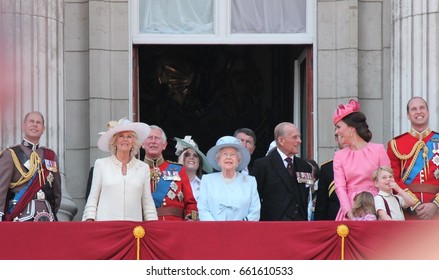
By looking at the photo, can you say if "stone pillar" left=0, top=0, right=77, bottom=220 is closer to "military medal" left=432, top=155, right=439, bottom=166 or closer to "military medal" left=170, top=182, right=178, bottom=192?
"military medal" left=170, top=182, right=178, bottom=192

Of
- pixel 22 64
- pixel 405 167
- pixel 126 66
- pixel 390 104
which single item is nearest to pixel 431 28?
pixel 390 104

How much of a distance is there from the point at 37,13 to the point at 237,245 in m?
4.30

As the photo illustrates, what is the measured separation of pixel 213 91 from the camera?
1958cm

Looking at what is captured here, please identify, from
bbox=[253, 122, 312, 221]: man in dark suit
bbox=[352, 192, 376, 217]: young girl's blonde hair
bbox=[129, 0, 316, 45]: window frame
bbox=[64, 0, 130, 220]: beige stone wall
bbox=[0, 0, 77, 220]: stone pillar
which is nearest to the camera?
bbox=[352, 192, 376, 217]: young girl's blonde hair

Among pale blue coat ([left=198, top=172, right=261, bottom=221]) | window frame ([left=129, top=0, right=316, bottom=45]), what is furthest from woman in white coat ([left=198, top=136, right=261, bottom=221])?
window frame ([left=129, top=0, right=316, bottom=45])

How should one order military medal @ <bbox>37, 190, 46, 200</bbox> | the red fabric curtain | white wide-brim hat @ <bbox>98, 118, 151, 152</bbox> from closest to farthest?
the red fabric curtain < white wide-brim hat @ <bbox>98, 118, 151, 152</bbox> < military medal @ <bbox>37, 190, 46, 200</bbox>

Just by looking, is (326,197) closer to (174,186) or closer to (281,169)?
(281,169)

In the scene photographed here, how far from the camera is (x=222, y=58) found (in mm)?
19531

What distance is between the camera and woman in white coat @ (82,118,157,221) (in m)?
12.7

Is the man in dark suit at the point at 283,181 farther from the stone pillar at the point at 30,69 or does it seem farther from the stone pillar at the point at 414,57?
the stone pillar at the point at 30,69

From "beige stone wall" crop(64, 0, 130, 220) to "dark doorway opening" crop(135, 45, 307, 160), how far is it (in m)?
3.25

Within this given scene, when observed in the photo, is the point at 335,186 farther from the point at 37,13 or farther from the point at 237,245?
the point at 37,13

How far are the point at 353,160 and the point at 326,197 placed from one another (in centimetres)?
61

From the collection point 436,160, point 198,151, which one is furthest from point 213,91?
point 436,160
